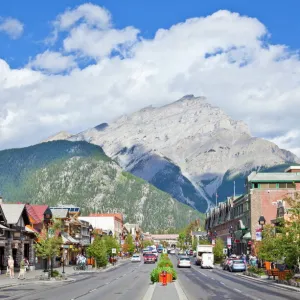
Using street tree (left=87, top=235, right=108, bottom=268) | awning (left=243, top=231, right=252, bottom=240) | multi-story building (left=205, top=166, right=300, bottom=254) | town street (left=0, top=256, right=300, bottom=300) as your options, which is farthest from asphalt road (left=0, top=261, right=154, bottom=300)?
awning (left=243, top=231, right=252, bottom=240)

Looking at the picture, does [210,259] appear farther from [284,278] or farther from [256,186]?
[284,278]

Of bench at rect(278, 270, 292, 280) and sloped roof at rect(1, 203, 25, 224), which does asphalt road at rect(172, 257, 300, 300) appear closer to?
bench at rect(278, 270, 292, 280)

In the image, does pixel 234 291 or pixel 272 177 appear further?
pixel 272 177

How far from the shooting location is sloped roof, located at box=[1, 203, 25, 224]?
→ 244 feet

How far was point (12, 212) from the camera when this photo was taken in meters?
76.7

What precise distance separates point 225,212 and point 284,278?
120286 mm

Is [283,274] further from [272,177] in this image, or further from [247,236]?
[272,177]

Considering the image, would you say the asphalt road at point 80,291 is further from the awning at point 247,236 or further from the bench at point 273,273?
the awning at point 247,236

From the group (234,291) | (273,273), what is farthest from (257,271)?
(234,291)

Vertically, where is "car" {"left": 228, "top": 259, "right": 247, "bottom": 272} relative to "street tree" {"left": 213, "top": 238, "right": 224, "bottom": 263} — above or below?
below

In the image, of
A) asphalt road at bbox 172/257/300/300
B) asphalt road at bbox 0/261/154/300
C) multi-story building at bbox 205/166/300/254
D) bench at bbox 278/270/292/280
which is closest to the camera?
asphalt road at bbox 0/261/154/300

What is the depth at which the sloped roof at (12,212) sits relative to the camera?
74438 millimetres

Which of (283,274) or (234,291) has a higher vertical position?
(283,274)

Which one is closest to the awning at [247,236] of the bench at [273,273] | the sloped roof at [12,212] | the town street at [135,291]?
the sloped roof at [12,212]
